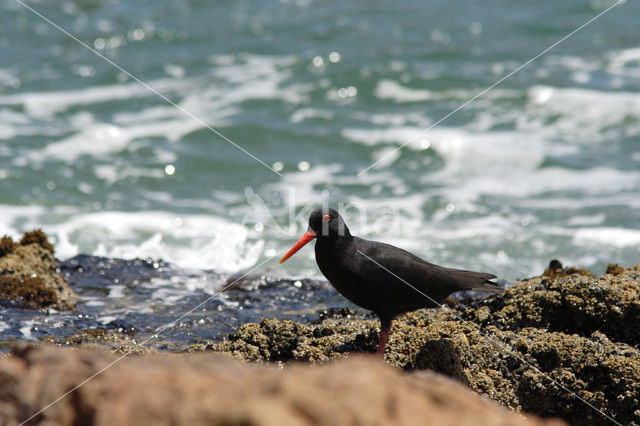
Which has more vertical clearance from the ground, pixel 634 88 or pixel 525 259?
pixel 634 88

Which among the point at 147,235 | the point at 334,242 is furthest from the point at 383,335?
the point at 147,235

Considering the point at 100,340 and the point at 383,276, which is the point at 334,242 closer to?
the point at 383,276

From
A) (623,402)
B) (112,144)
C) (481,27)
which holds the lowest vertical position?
(623,402)

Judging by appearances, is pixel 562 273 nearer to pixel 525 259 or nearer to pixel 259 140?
pixel 525 259

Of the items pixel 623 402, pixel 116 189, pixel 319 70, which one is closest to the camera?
pixel 623 402

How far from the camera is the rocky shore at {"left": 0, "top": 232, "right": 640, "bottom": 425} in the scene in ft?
6.52

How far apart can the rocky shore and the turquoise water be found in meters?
2.23

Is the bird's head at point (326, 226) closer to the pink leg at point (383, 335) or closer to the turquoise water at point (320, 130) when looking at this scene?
Answer: the pink leg at point (383, 335)

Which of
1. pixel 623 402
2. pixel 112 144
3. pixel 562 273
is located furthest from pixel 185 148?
pixel 623 402

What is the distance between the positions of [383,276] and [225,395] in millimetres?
2748

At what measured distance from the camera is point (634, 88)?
14.5m

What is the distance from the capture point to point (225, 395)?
1.98 m

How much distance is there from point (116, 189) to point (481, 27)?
36.9 ft

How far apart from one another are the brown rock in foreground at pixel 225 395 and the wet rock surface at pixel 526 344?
1988 mm
